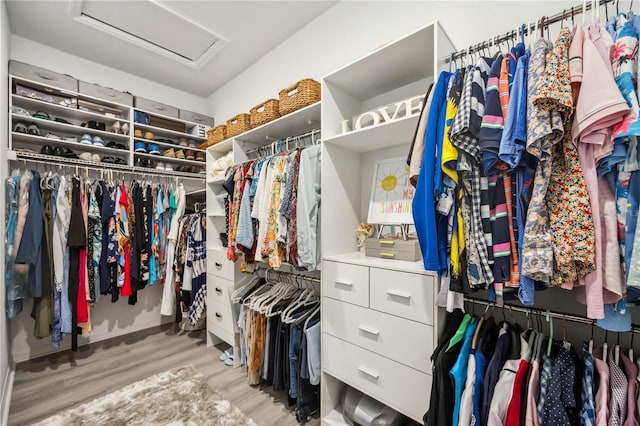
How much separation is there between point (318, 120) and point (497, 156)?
135 centimetres

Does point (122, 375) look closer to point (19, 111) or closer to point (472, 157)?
point (19, 111)

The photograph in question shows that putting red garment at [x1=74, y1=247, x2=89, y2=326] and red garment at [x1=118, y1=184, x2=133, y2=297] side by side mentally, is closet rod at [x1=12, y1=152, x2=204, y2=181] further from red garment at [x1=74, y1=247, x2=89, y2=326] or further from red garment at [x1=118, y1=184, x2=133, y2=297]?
red garment at [x1=74, y1=247, x2=89, y2=326]

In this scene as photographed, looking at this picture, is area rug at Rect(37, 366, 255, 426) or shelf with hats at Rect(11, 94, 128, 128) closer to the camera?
area rug at Rect(37, 366, 255, 426)

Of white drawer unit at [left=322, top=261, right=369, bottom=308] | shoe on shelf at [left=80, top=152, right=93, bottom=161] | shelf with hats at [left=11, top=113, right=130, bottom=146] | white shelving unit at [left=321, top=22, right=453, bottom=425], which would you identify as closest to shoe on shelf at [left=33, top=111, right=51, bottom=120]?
shelf with hats at [left=11, top=113, right=130, bottom=146]

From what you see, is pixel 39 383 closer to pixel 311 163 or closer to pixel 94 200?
pixel 94 200

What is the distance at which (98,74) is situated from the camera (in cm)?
279

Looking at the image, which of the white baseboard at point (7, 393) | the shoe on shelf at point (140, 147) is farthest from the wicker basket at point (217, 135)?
the white baseboard at point (7, 393)

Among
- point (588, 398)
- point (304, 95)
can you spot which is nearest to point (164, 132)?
point (304, 95)

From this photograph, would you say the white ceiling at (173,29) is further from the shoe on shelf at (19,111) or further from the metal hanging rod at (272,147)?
the metal hanging rod at (272,147)

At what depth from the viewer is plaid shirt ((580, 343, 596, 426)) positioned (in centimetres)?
82

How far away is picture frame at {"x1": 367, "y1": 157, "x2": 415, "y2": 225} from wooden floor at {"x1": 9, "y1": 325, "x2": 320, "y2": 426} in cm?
134

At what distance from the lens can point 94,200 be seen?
2393 millimetres

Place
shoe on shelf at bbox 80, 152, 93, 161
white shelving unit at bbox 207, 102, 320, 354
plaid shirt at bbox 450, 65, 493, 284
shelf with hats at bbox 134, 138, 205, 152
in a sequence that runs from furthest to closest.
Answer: shelf with hats at bbox 134, 138, 205, 152 < shoe on shelf at bbox 80, 152, 93, 161 < white shelving unit at bbox 207, 102, 320, 354 < plaid shirt at bbox 450, 65, 493, 284

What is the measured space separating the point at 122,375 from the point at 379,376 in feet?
6.92
